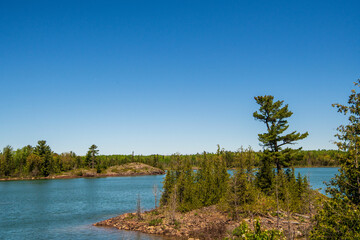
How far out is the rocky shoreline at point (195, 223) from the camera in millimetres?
29005

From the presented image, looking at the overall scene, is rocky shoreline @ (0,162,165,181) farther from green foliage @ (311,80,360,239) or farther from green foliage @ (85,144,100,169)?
green foliage @ (311,80,360,239)

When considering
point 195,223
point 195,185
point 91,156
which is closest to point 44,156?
point 91,156

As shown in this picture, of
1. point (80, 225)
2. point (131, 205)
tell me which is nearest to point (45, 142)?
point (131, 205)

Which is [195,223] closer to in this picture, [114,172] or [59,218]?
[59,218]

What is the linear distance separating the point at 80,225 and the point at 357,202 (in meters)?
35.9

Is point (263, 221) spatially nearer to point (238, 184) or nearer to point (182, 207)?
point (238, 184)

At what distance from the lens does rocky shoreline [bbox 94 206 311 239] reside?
29.0 meters

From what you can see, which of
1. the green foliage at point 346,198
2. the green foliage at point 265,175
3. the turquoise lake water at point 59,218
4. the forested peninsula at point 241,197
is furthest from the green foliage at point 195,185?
the green foliage at point 346,198

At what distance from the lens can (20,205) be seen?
5706 centimetres

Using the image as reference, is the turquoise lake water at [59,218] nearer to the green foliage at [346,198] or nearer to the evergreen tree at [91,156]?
the green foliage at [346,198]

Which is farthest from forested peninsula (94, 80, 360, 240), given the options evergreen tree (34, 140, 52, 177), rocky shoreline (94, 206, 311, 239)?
evergreen tree (34, 140, 52, 177)

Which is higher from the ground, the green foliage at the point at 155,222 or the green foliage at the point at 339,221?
the green foliage at the point at 339,221

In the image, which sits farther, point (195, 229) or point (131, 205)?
point (131, 205)

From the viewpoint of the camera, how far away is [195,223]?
111ft
